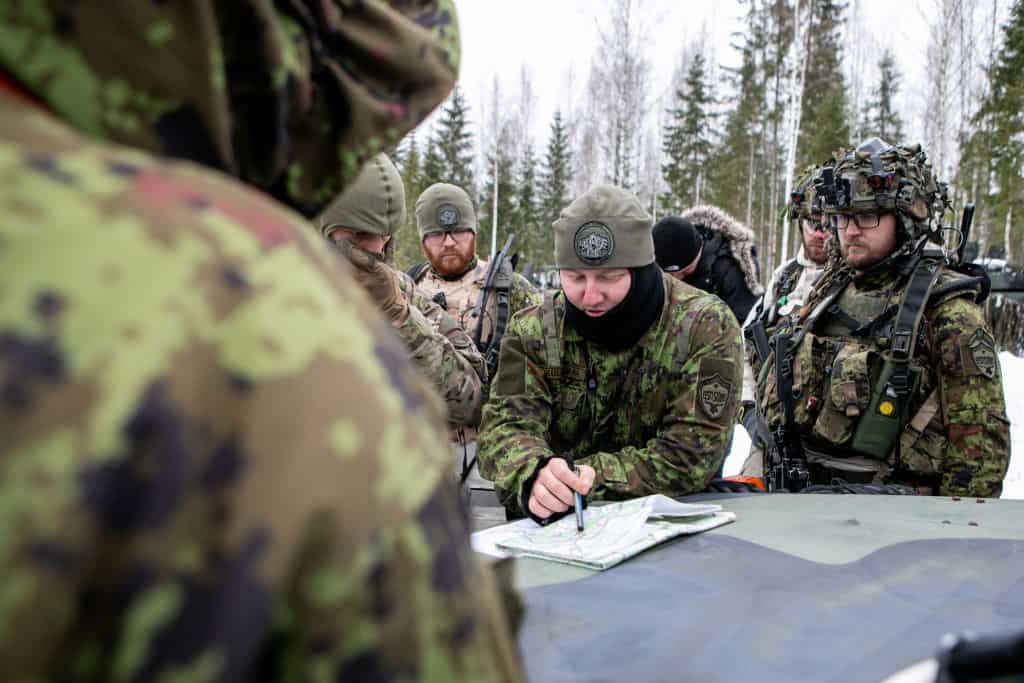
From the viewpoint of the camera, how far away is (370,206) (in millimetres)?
2510

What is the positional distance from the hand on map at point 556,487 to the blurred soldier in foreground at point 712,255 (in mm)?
3611

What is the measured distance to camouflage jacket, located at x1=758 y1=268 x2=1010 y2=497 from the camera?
9.52ft

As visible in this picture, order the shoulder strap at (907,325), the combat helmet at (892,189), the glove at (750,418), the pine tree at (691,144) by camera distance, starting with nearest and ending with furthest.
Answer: the shoulder strap at (907,325) → the combat helmet at (892,189) → the glove at (750,418) → the pine tree at (691,144)

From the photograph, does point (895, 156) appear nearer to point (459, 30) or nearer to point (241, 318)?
point (459, 30)

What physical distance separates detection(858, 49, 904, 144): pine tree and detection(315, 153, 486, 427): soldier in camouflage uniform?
3026 centimetres

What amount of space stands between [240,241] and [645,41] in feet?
81.5

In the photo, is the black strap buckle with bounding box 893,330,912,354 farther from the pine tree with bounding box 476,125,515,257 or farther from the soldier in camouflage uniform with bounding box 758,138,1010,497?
the pine tree with bounding box 476,125,515,257

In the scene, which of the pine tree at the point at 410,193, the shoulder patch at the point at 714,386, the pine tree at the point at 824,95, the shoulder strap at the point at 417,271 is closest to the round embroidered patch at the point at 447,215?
the shoulder strap at the point at 417,271

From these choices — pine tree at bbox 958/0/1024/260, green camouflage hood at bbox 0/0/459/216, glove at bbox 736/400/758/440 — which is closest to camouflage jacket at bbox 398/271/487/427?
glove at bbox 736/400/758/440

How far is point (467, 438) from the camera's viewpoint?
3.38 m

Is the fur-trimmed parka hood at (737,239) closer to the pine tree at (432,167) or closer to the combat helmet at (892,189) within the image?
the combat helmet at (892,189)

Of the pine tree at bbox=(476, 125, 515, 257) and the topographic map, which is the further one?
the pine tree at bbox=(476, 125, 515, 257)

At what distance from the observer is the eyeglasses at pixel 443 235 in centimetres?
480

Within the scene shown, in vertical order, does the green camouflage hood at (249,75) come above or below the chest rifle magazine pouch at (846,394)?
above
